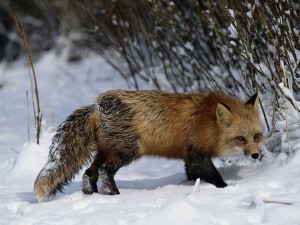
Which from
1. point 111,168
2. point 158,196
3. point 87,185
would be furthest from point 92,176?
point 158,196

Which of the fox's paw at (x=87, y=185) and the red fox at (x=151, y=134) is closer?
the red fox at (x=151, y=134)

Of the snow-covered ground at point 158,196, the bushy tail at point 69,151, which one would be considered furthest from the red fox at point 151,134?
the snow-covered ground at point 158,196

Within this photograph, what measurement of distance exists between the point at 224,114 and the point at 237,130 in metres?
0.18

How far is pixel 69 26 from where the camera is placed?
13.7 metres

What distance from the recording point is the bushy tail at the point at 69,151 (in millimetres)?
5332

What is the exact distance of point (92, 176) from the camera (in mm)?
5711

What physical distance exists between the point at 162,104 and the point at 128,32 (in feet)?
15.6

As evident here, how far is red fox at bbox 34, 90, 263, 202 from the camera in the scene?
5.44 m

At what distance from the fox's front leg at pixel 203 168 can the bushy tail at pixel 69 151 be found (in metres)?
0.89

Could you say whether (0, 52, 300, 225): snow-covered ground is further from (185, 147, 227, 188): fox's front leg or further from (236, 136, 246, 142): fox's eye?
(236, 136, 246, 142): fox's eye

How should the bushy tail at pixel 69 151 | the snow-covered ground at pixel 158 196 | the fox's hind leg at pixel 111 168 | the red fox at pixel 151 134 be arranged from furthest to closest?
the fox's hind leg at pixel 111 168 < the red fox at pixel 151 134 < the bushy tail at pixel 69 151 < the snow-covered ground at pixel 158 196

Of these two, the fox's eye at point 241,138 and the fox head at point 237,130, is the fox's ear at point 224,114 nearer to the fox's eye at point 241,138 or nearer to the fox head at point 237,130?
the fox head at point 237,130

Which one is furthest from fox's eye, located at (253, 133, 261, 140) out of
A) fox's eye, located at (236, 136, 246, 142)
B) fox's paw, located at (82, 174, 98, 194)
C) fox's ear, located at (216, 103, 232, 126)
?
fox's paw, located at (82, 174, 98, 194)

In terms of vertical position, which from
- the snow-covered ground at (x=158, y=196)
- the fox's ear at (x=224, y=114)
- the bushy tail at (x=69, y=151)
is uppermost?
the fox's ear at (x=224, y=114)
